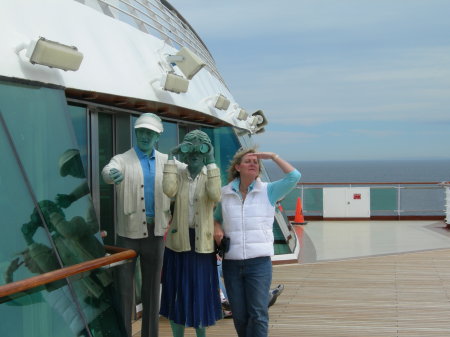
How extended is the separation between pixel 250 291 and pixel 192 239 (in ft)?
1.69

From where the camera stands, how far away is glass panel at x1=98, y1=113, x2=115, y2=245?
18.7 ft

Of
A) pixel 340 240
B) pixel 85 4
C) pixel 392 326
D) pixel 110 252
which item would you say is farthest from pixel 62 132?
pixel 340 240

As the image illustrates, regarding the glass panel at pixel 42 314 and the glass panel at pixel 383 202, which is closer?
the glass panel at pixel 42 314

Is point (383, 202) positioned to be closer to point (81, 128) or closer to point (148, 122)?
point (81, 128)

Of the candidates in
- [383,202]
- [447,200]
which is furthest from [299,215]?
[447,200]

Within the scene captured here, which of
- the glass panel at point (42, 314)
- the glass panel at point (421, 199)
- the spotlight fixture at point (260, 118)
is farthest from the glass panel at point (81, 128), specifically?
the glass panel at point (421, 199)

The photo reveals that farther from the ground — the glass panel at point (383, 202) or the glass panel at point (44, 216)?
the glass panel at point (44, 216)

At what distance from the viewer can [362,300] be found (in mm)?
7398

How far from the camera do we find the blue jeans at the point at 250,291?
4418 mm

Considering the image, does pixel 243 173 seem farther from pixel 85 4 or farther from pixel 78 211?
pixel 85 4

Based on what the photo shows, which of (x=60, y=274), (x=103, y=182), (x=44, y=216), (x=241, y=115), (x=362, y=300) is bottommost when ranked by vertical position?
(x=362, y=300)

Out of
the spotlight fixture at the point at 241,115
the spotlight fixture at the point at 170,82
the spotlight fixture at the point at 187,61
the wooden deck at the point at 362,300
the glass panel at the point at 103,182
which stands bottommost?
the wooden deck at the point at 362,300

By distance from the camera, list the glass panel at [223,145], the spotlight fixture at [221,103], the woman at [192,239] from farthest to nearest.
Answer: the glass panel at [223,145] → the spotlight fixture at [221,103] → the woman at [192,239]

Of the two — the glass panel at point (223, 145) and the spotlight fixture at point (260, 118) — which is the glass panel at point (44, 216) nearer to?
the glass panel at point (223, 145)
